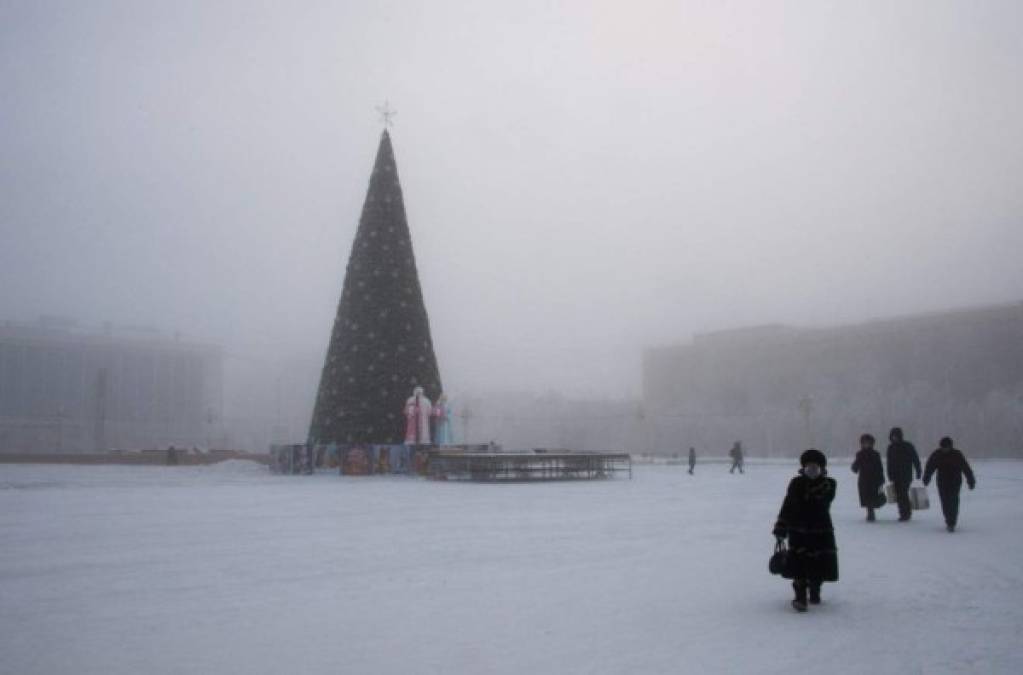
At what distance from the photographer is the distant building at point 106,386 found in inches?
3059

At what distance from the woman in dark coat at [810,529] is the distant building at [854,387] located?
4532 centimetres

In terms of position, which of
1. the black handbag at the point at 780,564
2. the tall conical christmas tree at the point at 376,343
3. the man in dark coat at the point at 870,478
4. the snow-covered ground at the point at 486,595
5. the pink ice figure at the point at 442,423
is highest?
the tall conical christmas tree at the point at 376,343

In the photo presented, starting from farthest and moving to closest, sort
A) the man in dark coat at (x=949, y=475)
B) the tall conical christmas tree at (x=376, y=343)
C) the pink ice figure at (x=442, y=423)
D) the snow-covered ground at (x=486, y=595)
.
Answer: the pink ice figure at (x=442, y=423), the tall conical christmas tree at (x=376, y=343), the man in dark coat at (x=949, y=475), the snow-covered ground at (x=486, y=595)

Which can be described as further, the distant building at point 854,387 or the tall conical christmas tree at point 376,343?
the distant building at point 854,387

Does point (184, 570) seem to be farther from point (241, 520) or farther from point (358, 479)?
point (358, 479)

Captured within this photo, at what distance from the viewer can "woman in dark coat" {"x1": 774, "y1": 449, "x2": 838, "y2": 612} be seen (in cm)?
678

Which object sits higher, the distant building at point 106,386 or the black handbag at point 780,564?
the distant building at point 106,386

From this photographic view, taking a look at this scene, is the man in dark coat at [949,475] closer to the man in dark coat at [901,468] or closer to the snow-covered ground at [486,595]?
the snow-covered ground at [486,595]

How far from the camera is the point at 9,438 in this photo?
7188 cm

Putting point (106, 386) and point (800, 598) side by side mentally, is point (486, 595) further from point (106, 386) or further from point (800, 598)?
point (106, 386)

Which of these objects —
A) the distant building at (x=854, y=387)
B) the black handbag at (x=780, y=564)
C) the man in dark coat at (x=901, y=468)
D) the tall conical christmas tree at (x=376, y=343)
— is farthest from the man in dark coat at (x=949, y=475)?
the distant building at (x=854, y=387)

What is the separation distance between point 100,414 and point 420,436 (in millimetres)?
37371

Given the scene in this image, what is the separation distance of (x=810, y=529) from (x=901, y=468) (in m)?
7.17

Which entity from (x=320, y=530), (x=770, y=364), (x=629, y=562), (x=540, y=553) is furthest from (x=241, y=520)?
(x=770, y=364)
